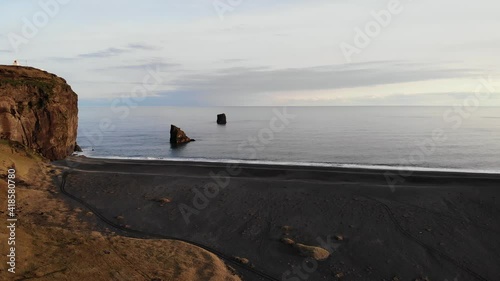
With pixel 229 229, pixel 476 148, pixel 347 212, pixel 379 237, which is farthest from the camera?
pixel 476 148

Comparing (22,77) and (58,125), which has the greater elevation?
(22,77)

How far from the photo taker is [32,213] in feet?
73.6

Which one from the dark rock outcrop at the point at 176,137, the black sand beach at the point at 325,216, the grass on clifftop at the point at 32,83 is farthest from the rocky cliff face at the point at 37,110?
the dark rock outcrop at the point at 176,137

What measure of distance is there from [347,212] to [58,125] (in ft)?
122

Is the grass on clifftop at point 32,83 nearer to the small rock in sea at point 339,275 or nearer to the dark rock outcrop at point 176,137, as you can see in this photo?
the dark rock outcrop at point 176,137

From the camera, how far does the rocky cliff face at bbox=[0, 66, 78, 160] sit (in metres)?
35.8

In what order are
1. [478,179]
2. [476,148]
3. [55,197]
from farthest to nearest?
[476,148]
[478,179]
[55,197]

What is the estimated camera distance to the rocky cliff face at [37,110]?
1409 inches

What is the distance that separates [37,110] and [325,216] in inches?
1419

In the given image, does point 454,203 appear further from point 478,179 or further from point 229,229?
point 229,229

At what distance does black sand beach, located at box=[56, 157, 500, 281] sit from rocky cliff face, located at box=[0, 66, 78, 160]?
868 cm

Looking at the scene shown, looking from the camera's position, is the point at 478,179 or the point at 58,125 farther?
the point at 58,125

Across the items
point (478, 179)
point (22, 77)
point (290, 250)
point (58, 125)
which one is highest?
point (22, 77)

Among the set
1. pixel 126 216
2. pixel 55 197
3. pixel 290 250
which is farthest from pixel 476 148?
pixel 55 197
